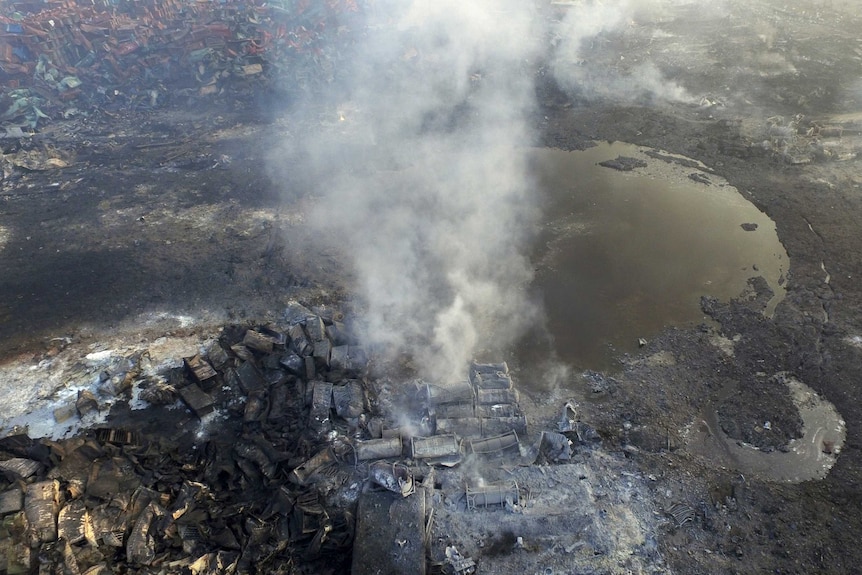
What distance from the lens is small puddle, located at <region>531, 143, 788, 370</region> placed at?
461 inches

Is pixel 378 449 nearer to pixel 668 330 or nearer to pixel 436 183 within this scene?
pixel 668 330

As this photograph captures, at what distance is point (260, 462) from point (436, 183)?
34.7ft

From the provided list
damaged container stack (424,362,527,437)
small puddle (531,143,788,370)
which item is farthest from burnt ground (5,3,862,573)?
damaged container stack (424,362,527,437)

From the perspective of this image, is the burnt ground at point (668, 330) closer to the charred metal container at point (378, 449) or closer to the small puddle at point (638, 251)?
the small puddle at point (638, 251)

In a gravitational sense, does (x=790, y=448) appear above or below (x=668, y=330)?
below

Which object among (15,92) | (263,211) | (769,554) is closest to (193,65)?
(15,92)

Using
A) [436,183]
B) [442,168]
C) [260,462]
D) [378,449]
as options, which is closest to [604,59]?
[442,168]

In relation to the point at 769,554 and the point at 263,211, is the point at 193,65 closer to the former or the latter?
the point at 263,211

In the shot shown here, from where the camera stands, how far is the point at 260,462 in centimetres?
860

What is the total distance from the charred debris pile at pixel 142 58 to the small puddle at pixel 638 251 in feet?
47.9

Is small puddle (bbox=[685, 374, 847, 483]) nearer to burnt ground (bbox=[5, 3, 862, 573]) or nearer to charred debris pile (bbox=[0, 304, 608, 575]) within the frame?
burnt ground (bbox=[5, 3, 862, 573])

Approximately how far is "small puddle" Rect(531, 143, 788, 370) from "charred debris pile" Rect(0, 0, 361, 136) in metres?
14.6

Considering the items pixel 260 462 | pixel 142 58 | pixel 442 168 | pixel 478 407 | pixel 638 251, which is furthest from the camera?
pixel 142 58

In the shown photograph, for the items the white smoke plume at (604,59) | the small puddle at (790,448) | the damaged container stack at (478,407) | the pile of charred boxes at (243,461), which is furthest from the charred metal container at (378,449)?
the white smoke plume at (604,59)
